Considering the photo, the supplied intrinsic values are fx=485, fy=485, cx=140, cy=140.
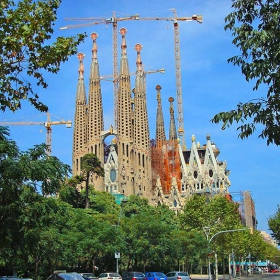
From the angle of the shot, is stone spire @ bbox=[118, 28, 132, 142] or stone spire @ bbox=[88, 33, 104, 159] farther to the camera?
stone spire @ bbox=[88, 33, 104, 159]

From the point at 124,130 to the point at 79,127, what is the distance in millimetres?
13797

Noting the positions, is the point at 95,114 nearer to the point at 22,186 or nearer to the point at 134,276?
the point at 134,276

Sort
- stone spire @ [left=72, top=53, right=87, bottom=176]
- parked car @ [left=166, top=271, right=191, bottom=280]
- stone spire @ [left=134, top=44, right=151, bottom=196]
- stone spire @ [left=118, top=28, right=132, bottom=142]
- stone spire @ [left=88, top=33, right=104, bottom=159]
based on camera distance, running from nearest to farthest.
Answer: parked car @ [left=166, top=271, right=191, bottom=280] < stone spire @ [left=118, top=28, right=132, bottom=142] < stone spire @ [left=88, top=33, right=104, bottom=159] < stone spire @ [left=134, top=44, right=151, bottom=196] < stone spire @ [left=72, top=53, right=87, bottom=176]

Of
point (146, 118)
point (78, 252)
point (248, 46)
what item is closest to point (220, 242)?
point (78, 252)

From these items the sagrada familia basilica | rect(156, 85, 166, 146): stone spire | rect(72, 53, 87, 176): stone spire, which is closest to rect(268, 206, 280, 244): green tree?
the sagrada familia basilica

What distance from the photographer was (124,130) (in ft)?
397

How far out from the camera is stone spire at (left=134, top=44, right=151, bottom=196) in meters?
123

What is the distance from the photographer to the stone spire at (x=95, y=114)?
122 metres

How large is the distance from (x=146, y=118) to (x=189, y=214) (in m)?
71.2

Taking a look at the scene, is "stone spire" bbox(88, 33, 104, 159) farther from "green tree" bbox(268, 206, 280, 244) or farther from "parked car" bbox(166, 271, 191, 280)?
"parked car" bbox(166, 271, 191, 280)

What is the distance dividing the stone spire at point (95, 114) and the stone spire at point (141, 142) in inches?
363

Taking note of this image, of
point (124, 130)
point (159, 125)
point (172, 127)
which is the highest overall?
point (172, 127)

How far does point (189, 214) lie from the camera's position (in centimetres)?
5969

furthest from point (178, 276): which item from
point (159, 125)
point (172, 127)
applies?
point (172, 127)
